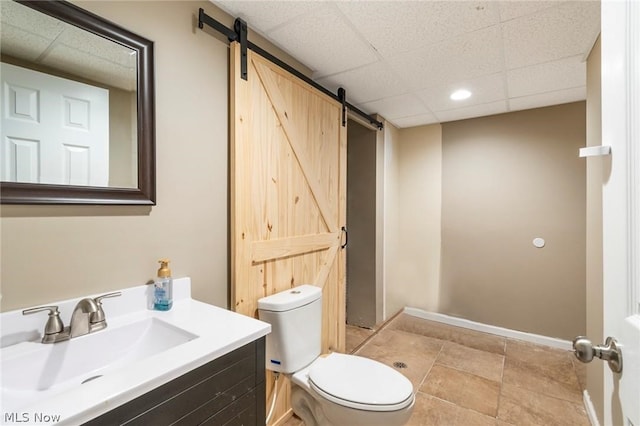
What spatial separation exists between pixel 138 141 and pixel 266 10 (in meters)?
0.89

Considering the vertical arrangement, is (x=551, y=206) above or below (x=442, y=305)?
above

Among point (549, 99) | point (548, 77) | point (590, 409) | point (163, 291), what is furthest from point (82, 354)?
point (549, 99)

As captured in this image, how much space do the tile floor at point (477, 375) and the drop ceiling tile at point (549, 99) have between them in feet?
7.18

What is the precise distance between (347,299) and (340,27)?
2.52 meters

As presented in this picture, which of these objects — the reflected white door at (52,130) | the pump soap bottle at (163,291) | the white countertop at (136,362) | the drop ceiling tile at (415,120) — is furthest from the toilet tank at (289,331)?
the drop ceiling tile at (415,120)

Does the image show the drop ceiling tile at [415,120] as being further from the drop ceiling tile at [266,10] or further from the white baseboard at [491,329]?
the white baseboard at [491,329]

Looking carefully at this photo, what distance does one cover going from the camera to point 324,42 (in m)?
1.70

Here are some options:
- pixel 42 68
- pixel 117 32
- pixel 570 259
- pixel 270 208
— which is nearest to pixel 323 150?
pixel 270 208

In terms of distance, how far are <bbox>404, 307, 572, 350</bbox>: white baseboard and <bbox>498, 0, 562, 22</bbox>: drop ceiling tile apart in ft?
8.77

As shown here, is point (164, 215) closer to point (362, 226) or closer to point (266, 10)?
point (266, 10)

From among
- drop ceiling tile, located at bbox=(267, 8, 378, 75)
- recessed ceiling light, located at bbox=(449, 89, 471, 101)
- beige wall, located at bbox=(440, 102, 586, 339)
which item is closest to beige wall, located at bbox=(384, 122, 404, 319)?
beige wall, located at bbox=(440, 102, 586, 339)

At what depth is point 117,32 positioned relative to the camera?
1.08m

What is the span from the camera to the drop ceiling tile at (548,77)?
1942mm

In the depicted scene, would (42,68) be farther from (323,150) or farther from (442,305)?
(442,305)
